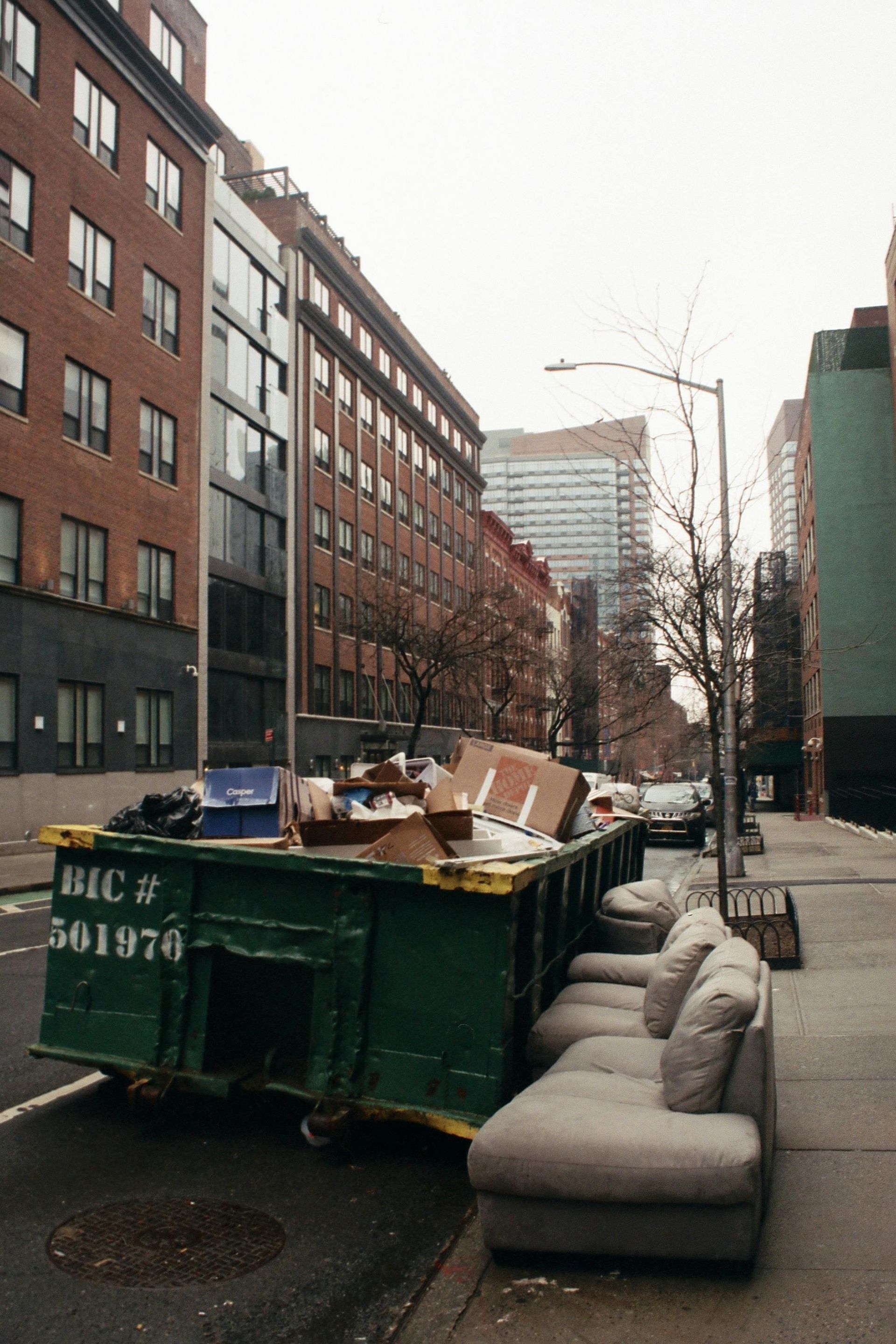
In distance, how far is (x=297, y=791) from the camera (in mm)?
5918

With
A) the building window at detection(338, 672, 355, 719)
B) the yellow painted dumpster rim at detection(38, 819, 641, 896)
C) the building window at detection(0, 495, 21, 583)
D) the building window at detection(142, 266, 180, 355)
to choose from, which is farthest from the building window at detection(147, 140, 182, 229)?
the yellow painted dumpster rim at detection(38, 819, 641, 896)

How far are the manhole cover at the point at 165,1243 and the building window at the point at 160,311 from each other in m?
30.0

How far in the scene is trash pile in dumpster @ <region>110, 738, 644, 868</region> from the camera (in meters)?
5.38

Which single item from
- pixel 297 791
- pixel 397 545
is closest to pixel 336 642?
pixel 397 545

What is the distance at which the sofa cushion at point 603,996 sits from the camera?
20.1ft

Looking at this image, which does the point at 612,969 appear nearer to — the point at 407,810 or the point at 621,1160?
the point at 407,810

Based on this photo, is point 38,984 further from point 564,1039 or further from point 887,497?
point 887,497

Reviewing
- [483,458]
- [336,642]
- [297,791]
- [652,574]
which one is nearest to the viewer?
[297,791]

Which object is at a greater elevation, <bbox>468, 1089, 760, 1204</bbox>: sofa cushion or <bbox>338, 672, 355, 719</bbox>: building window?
<bbox>338, 672, 355, 719</bbox>: building window

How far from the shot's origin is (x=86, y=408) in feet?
93.1

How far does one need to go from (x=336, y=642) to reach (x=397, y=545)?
10077 millimetres

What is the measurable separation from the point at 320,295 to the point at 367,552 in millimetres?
11333

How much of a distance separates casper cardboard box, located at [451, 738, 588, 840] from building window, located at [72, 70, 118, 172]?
27.1 meters

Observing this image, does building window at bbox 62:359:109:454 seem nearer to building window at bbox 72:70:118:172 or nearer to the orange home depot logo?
building window at bbox 72:70:118:172
